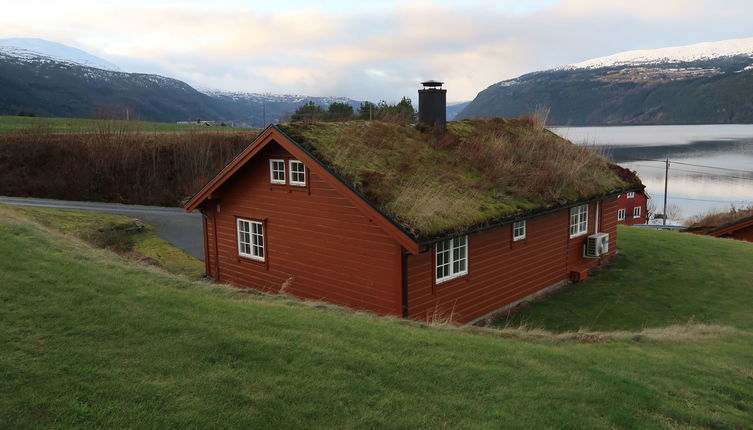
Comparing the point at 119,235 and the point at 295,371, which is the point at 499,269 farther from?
the point at 119,235

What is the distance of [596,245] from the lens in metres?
19.0

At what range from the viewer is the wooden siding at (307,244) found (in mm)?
13062

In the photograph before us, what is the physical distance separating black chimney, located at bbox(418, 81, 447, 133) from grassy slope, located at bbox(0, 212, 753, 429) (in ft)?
34.1

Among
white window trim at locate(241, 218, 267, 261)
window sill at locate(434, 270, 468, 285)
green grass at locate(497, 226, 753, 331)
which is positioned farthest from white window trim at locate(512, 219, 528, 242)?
white window trim at locate(241, 218, 267, 261)

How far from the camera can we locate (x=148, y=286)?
32.5 ft

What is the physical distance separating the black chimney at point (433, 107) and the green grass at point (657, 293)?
7.05 meters

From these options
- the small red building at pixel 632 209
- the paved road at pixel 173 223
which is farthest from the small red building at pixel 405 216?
the small red building at pixel 632 209

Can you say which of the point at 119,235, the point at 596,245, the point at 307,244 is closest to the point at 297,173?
the point at 307,244

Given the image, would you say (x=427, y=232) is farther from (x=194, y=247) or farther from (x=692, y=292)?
(x=194, y=247)

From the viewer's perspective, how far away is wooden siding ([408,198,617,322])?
1305 centimetres

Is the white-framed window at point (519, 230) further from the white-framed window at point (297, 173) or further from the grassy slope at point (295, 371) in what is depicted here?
the white-framed window at point (297, 173)

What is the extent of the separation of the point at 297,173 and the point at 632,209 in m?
57.7

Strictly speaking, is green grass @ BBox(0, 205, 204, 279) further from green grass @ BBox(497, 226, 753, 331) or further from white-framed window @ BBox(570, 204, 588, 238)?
white-framed window @ BBox(570, 204, 588, 238)

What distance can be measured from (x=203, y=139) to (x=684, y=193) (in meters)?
70.1
